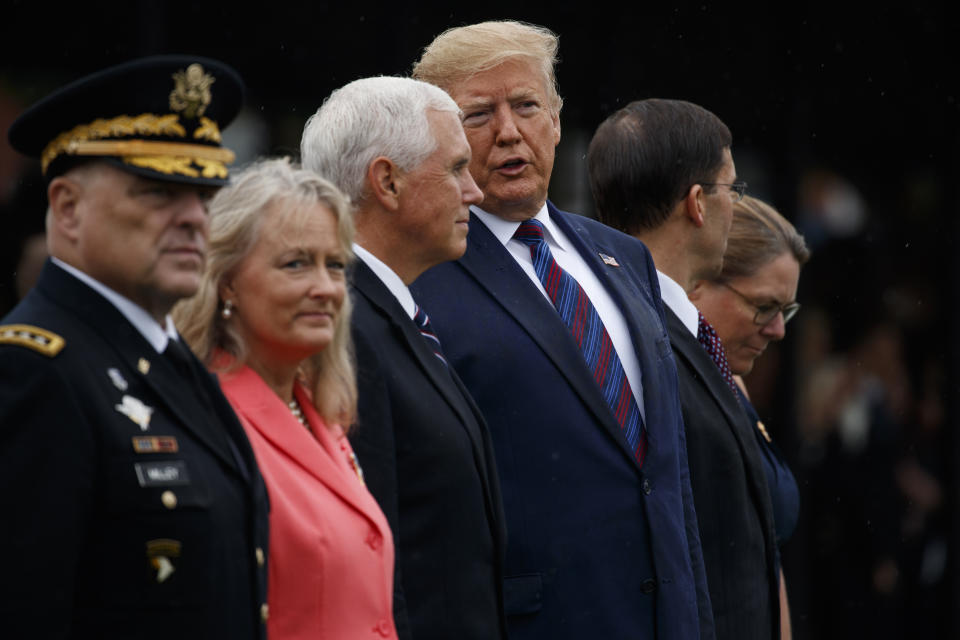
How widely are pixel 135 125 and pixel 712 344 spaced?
97.6 inches

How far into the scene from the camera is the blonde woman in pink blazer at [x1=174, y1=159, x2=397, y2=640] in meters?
2.90

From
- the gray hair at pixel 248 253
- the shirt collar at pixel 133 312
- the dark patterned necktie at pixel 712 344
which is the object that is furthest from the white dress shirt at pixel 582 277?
the shirt collar at pixel 133 312

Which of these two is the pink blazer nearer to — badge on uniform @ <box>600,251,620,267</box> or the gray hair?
the gray hair

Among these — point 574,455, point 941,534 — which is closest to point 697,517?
point 574,455

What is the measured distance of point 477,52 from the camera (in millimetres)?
4129

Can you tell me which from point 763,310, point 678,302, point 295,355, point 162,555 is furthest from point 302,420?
point 763,310

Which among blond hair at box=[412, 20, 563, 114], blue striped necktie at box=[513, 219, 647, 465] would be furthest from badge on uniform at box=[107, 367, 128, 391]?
blond hair at box=[412, 20, 563, 114]

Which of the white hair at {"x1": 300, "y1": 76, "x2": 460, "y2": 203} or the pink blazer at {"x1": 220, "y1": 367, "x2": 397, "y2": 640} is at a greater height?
the white hair at {"x1": 300, "y1": 76, "x2": 460, "y2": 203}

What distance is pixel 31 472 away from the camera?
2.36 metres

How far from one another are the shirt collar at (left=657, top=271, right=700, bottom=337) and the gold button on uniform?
241 centimetres

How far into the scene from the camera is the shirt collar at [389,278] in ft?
11.5

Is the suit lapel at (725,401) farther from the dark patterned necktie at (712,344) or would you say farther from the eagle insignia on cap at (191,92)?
the eagle insignia on cap at (191,92)

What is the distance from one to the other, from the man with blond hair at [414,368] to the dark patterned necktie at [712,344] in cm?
130

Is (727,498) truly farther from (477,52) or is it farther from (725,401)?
(477,52)
